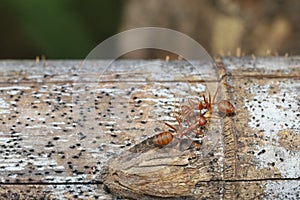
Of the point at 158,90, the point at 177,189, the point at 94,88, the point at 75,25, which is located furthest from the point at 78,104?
the point at 75,25

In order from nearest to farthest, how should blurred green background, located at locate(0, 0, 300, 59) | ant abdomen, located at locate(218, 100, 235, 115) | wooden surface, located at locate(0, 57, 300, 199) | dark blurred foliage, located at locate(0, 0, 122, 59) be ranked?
wooden surface, located at locate(0, 57, 300, 199) → ant abdomen, located at locate(218, 100, 235, 115) → blurred green background, located at locate(0, 0, 300, 59) → dark blurred foliage, located at locate(0, 0, 122, 59)

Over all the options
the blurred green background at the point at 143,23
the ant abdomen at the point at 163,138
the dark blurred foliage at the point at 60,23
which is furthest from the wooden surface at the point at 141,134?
the dark blurred foliage at the point at 60,23

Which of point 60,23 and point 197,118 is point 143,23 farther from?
point 197,118

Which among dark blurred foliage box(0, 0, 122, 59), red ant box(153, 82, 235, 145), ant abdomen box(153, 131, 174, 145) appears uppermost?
dark blurred foliage box(0, 0, 122, 59)

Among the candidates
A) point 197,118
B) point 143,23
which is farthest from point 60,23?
point 197,118

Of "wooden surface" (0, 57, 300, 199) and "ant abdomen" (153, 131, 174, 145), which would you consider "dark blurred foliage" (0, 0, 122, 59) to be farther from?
"ant abdomen" (153, 131, 174, 145)

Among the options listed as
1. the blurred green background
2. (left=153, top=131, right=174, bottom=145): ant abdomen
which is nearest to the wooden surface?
(left=153, top=131, right=174, bottom=145): ant abdomen

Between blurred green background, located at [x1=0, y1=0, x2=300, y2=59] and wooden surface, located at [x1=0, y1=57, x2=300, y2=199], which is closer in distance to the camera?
wooden surface, located at [x1=0, y1=57, x2=300, y2=199]
